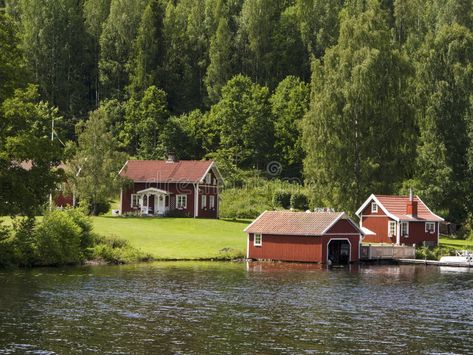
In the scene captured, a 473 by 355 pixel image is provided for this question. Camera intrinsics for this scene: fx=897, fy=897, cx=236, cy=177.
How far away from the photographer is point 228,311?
40.2 m

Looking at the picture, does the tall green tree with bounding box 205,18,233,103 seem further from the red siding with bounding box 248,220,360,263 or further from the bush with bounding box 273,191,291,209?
the red siding with bounding box 248,220,360,263

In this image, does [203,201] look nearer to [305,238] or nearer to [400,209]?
[400,209]

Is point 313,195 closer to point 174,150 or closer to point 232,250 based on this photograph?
point 232,250

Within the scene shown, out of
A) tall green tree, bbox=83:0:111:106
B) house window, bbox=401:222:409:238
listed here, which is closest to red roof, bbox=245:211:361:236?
house window, bbox=401:222:409:238

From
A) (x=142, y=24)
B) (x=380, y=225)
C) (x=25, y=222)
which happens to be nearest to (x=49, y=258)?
(x=25, y=222)

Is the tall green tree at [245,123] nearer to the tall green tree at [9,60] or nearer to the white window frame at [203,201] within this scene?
the white window frame at [203,201]

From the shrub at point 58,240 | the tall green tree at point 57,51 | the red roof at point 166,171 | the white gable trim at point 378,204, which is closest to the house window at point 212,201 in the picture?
the red roof at point 166,171

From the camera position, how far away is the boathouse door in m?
67.7

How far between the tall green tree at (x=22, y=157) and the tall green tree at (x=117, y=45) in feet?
220

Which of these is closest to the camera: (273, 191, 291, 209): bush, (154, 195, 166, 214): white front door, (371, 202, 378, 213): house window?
(371, 202, 378, 213): house window

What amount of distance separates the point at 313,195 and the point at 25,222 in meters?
29.8

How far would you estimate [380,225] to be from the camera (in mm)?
76500

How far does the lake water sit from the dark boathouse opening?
809 centimetres

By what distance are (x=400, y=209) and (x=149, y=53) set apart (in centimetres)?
5163
